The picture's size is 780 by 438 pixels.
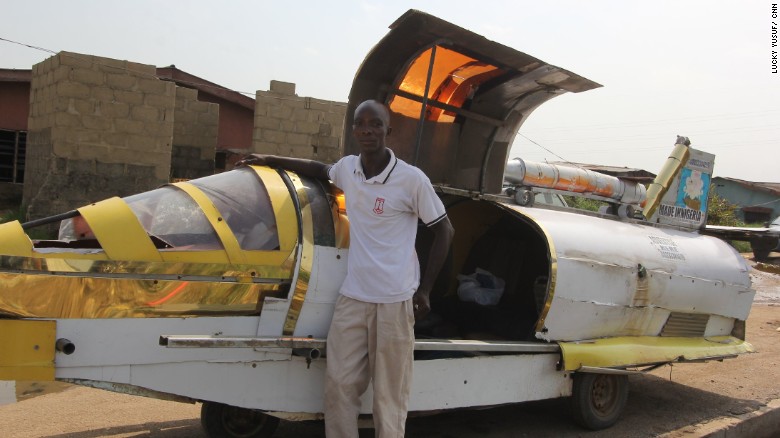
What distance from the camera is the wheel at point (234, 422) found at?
4.52m

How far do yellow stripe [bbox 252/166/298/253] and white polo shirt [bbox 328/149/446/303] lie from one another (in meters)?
0.37

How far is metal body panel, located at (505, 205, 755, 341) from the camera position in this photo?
528 centimetres

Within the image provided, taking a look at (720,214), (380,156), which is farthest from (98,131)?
(720,214)

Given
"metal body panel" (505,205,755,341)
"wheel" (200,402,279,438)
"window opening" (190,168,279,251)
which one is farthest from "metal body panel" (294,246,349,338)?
"metal body panel" (505,205,755,341)

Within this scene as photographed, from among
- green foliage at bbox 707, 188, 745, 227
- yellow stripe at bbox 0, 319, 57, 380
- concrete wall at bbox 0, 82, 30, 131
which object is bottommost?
yellow stripe at bbox 0, 319, 57, 380

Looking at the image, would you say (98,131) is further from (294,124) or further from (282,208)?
(282,208)

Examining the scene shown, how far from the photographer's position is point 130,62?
10.6m

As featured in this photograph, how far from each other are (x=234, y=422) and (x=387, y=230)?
1700 millimetres

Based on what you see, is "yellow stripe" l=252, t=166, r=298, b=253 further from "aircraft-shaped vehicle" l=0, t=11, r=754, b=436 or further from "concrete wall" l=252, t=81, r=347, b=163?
"concrete wall" l=252, t=81, r=347, b=163

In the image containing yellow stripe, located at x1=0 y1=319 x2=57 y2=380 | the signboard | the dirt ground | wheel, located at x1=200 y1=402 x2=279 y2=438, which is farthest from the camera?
the signboard

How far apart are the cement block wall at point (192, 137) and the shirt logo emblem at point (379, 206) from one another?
32.9 feet

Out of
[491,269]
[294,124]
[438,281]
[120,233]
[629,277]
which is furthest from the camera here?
[294,124]

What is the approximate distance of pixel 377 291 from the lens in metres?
3.96

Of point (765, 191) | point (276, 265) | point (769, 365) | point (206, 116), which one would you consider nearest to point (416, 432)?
point (276, 265)
